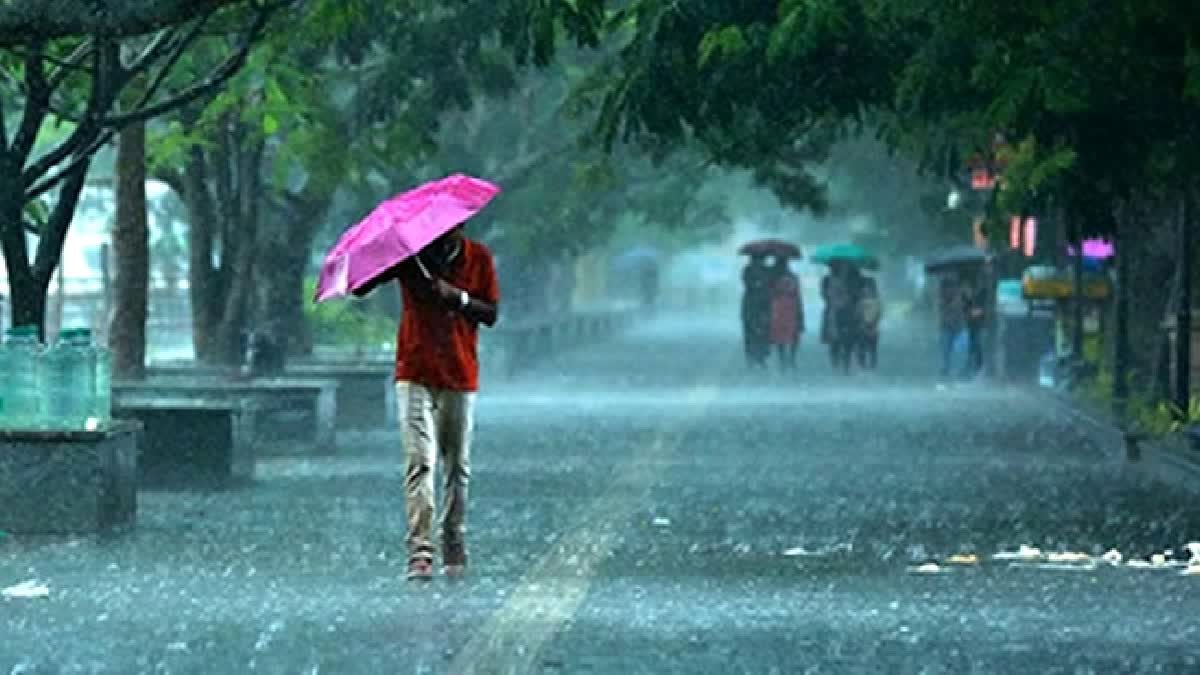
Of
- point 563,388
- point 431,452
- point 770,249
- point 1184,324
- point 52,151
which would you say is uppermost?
point 52,151

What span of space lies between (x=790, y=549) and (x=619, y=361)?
4842 cm

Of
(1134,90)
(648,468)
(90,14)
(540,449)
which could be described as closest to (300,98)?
(540,449)

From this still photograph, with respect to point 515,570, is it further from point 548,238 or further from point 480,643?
point 548,238

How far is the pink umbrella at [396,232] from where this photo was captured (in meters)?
17.6

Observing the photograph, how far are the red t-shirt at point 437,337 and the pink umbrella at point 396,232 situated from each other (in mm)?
240

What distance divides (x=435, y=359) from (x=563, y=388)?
111 feet

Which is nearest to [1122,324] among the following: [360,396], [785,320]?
[360,396]

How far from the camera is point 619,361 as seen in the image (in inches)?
2707

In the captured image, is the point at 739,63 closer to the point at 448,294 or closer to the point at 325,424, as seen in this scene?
the point at 325,424

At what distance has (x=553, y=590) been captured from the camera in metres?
17.3

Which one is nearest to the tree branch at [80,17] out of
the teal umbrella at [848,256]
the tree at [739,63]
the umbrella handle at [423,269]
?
the umbrella handle at [423,269]

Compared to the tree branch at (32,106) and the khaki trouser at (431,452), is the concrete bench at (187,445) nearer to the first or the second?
the tree branch at (32,106)

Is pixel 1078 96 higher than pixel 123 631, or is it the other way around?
pixel 1078 96

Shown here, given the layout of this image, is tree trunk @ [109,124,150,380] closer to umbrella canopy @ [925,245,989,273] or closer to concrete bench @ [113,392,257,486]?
concrete bench @ [113,392,257,486]
